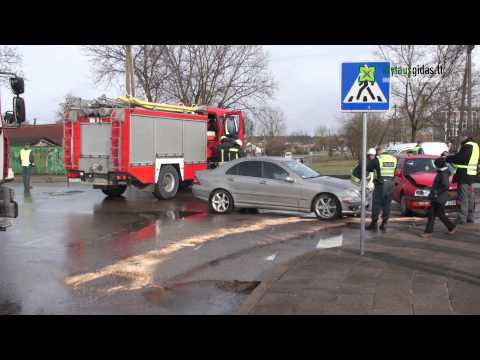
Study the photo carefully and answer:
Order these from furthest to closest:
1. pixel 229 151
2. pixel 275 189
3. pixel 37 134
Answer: pixel 37 134
pixel 229 151
pixel 275 189

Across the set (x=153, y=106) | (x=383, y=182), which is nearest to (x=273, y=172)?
(x=383, y=182)

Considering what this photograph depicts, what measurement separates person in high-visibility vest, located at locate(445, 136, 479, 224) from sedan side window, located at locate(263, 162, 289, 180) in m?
3.80

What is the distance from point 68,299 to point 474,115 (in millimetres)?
28585

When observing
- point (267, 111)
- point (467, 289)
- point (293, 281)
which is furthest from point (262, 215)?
point (267, 111)

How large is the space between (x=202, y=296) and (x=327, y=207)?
246 inches

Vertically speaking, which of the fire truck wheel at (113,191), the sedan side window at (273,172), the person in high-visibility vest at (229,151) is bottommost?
the fire truck wheel at (113,191)

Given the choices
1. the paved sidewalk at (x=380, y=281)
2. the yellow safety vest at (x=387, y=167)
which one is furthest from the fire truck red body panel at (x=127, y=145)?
the paved sidewalk at (x=380, y=281)

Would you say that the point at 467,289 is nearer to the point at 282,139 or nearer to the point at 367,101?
the point at 367,101

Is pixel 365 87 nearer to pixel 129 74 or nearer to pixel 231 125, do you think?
pixel 231 125

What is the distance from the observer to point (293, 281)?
6.18 meters

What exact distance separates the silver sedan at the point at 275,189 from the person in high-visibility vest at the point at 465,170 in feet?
7.20

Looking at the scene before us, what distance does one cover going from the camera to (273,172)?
12.4m

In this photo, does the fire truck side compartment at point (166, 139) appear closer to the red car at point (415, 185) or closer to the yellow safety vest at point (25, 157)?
the yellow safety vest at point (25, 157)

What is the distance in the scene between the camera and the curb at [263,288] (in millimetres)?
5113
